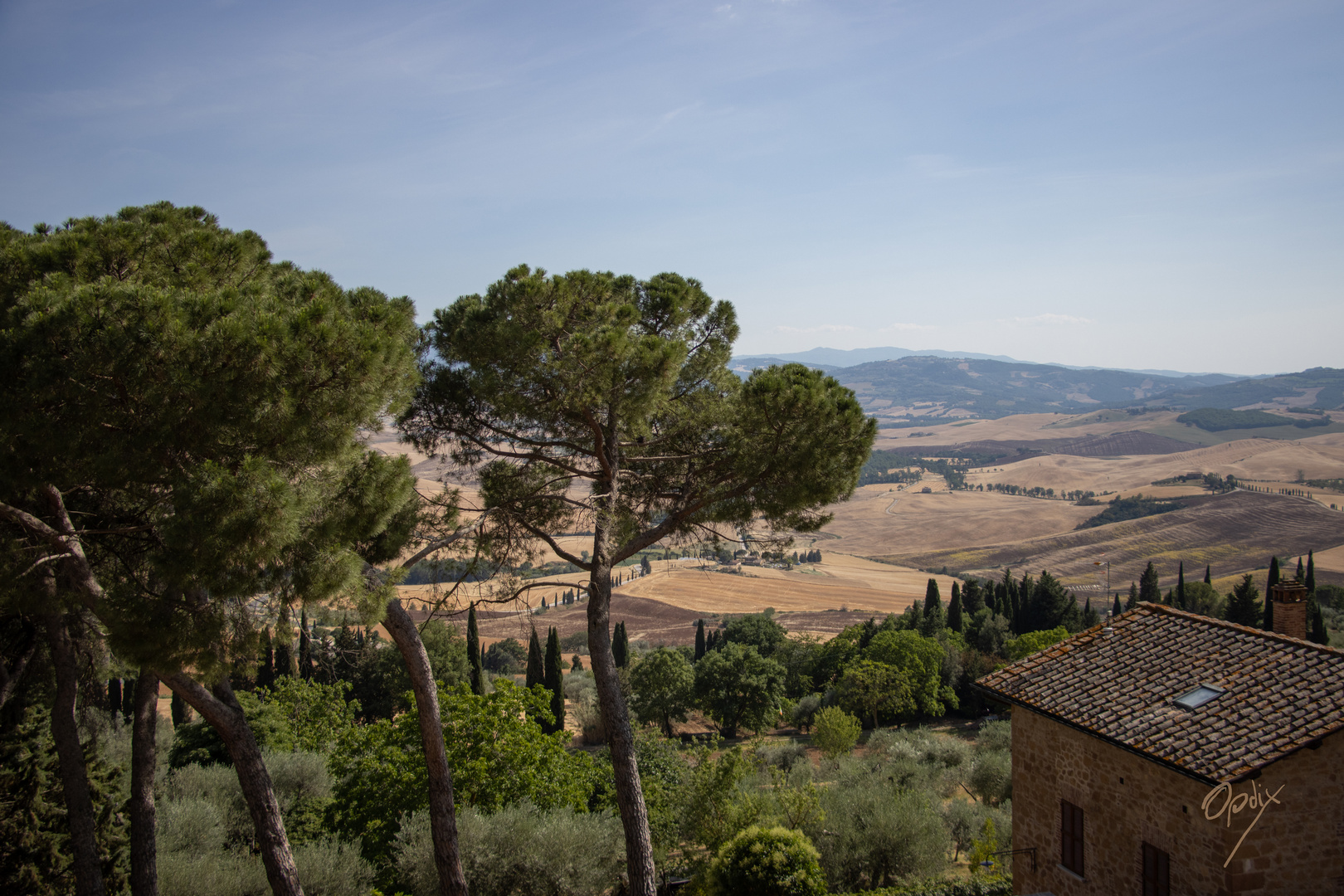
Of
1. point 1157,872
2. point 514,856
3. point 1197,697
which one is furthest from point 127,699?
point 1197,697

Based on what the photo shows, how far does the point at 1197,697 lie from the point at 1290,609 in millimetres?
3621

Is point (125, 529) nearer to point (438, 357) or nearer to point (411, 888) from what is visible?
point (438, 357)

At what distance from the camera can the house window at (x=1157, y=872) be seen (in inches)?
317

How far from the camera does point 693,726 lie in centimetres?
4441

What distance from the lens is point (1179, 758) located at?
7789mm

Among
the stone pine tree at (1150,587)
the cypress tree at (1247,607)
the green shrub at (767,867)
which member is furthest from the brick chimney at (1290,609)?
the stone pine tree at (1150,587)

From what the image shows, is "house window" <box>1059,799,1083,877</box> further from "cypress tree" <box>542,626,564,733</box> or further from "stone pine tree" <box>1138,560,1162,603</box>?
"stone pine tree" <box>1138,560,1162,603</box>

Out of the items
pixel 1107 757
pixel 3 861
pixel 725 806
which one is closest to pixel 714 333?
pixel 1107 757

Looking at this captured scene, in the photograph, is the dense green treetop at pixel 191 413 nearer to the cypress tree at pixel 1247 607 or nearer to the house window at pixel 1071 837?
the house window at pixel 1071 837

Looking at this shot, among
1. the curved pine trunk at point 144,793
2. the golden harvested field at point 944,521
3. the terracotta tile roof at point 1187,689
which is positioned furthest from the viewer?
the golden harvested field at point 944,521

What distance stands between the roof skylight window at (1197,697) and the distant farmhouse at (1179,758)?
18mm

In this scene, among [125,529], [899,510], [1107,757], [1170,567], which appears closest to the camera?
[125,529]

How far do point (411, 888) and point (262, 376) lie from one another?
8.82 m
